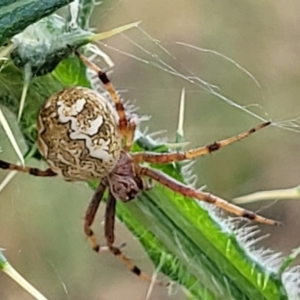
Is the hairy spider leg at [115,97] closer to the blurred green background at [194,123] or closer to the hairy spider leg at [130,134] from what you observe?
the hairy spider leg at [130,134]

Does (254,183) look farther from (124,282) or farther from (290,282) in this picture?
(290,282)

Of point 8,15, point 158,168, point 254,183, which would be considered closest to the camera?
point 8,15

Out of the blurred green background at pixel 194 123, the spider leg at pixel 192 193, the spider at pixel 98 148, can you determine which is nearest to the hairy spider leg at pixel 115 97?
the spider at pixel 98 148

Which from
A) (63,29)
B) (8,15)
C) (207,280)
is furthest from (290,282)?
(8,15)

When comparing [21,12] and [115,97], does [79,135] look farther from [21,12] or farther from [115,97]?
[21,12]

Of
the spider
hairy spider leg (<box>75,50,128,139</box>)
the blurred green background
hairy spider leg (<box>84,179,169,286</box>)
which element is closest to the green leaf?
the spider

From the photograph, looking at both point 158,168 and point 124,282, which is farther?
point 124,282

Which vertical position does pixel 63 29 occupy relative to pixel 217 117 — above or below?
above
